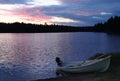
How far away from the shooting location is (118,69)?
20.9 metres

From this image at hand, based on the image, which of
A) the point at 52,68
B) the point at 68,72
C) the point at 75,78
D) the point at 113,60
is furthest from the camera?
the point at 52,68

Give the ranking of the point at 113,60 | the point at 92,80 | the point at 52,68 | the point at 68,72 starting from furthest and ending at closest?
1. the point at 52,68
2. the point at 113,60
3. the point at 68,72
4. the point at 92,80

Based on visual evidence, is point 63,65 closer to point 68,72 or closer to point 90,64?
point 68,72

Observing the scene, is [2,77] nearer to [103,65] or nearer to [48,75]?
[48,75]

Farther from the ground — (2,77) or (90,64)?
(90,64)

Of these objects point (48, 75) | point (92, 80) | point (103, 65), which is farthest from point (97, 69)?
point (48, 75)

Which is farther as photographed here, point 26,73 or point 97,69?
point 26,73

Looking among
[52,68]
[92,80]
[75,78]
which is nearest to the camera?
[92,80]

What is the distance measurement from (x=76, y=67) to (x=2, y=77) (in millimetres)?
7093

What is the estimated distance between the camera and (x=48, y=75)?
25547 millimetres

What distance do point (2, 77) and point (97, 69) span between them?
28.6 feet

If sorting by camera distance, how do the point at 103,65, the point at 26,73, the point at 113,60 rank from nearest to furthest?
the point at 103,65 < the point at 113,60 < the point at 26,73

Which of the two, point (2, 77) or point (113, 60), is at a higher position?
point (113, 60)

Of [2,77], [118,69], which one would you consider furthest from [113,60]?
[2,77]
